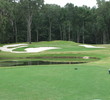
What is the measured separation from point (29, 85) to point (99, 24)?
206 ft

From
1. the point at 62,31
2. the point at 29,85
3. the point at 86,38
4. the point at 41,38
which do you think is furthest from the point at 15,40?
the point at 29,85

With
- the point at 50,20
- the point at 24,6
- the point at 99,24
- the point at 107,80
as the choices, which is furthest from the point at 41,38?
the point at 107,80

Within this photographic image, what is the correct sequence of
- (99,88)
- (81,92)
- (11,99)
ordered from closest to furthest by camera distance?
(11,99) → (81,92) → (99,88)

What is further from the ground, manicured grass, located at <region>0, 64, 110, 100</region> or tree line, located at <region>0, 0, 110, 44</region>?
tree line, located at <region>0, 0, 110, 44</region>

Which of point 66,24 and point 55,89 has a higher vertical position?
point 66,24

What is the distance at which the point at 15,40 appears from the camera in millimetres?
68438

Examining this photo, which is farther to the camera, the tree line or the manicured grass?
the tree line

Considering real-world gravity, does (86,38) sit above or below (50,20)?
below

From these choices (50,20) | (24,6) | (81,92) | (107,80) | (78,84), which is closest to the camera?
(81,92)

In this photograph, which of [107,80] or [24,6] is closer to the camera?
[107,80]

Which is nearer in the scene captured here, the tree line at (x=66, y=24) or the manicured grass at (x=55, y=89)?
the manicured grass at (x=55, y=89)

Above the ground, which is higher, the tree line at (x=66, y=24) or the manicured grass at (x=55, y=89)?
the tree line at (x=66, y=24)

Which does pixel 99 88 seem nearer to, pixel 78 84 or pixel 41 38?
pixel 78 84

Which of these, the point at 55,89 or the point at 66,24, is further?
the point at 66,24
